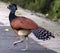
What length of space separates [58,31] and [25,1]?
7.38 meters

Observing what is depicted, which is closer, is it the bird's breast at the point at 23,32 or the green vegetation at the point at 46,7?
the bird's breast at the point at 23,32

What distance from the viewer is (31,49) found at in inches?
357

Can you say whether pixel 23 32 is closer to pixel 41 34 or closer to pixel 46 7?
pixel 41 34

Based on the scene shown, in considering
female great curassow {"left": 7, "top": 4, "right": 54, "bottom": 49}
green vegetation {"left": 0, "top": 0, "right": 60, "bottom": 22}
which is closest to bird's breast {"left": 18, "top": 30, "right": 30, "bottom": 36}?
female great curassow {"left": 7, "top": 4, "right": 54, "bottom": 49}

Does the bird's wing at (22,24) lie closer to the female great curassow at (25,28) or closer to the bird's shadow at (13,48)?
the female great curassow at (25,28)

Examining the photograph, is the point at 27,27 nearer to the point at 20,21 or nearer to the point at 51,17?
the point at 20,21

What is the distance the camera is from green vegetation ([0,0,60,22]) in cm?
1495

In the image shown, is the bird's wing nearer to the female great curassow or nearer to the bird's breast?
the female great curassow

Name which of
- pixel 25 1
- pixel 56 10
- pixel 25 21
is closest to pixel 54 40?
pixel 25 21

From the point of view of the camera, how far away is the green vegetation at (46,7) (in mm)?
14945

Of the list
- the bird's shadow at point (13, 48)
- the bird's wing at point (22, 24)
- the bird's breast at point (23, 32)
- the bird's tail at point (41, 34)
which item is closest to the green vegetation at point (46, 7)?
the bird's shadow at point (13, 48)

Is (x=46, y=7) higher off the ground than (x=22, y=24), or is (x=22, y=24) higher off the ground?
(x=22, y=24)

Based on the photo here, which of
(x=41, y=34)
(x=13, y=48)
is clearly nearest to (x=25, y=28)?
(x=41, y=34)

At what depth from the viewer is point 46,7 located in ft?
55.3
